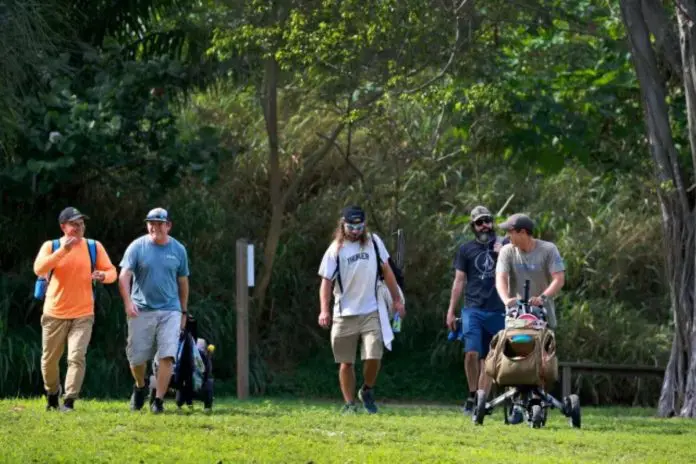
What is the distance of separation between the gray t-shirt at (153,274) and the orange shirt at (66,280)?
24cm

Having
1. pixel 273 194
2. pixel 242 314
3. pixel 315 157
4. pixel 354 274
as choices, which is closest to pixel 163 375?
pixel 354 274

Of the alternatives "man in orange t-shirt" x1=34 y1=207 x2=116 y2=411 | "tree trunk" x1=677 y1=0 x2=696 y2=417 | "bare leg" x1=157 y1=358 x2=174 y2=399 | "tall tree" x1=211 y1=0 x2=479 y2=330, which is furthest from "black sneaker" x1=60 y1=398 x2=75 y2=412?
"tree trunk" x1=677 y1=0 x2=696 y2=417

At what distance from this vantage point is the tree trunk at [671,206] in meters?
19.6

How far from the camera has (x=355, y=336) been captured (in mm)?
16578

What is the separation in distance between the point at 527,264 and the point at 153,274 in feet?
11.1

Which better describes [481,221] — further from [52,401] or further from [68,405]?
[52,401]

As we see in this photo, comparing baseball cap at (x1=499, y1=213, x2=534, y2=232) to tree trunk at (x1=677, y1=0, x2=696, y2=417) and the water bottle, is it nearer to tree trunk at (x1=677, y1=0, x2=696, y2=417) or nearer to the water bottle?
the water bottle

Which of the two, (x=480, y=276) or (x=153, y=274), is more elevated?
(x=480, y=276)

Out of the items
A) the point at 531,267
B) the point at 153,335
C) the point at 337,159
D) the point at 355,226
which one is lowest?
the point at 153,335

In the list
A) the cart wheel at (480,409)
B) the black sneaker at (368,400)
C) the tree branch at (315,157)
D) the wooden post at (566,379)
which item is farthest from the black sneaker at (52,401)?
the tree branch at (315,157)

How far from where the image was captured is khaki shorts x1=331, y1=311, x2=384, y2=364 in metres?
16.5

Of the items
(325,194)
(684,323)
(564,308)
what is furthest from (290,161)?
(684,323)

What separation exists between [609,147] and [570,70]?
4.64ft

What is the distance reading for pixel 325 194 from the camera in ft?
94.3
